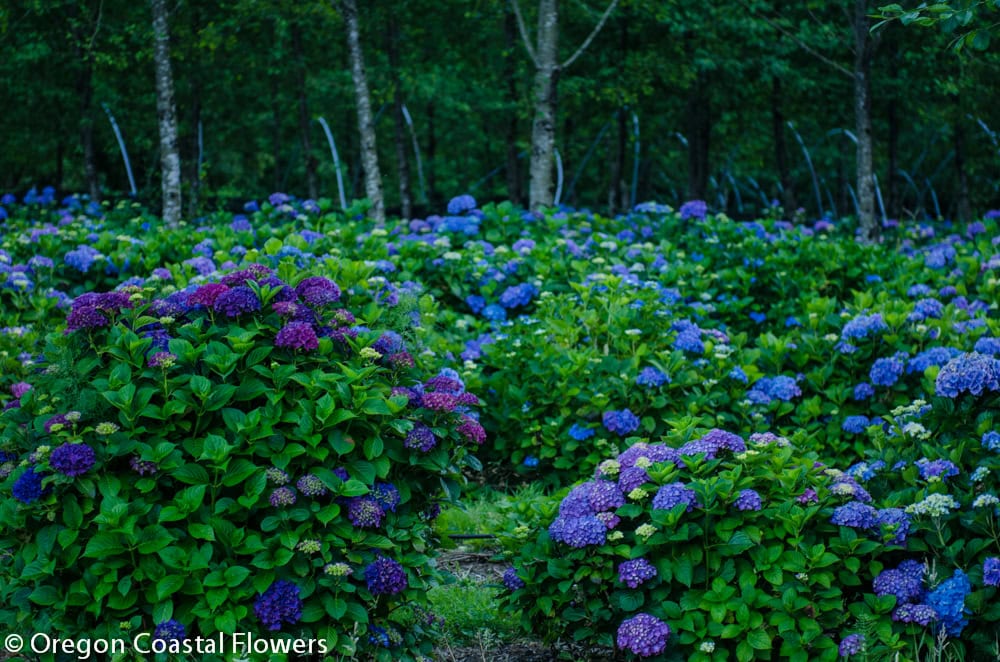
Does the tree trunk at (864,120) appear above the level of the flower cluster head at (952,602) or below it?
above

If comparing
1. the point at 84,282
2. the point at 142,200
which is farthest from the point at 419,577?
the point at 142,200

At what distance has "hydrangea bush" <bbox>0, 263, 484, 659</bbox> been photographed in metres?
2.86

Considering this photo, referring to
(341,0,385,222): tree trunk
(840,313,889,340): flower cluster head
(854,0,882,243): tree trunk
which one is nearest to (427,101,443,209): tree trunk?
(341,0,385,222): tree trunk

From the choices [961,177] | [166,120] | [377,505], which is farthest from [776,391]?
[961,177]

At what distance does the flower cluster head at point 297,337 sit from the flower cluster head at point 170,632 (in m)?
0.89

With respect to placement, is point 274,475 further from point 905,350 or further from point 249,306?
point 905,350

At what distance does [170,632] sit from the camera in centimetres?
281

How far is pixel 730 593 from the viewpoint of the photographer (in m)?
3.03

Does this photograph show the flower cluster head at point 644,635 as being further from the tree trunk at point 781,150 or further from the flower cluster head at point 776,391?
the tree trunk at point 781,150

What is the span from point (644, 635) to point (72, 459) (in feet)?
5.69

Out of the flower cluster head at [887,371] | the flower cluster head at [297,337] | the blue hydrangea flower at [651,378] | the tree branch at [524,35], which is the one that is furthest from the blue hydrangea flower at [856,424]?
the tree branch at [524,35]

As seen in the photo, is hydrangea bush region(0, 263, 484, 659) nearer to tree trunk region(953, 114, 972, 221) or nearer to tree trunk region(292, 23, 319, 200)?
tree trunk region(292, 23, 319, 200)

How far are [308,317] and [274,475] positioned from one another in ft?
2.13

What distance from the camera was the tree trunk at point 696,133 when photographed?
567 inches
